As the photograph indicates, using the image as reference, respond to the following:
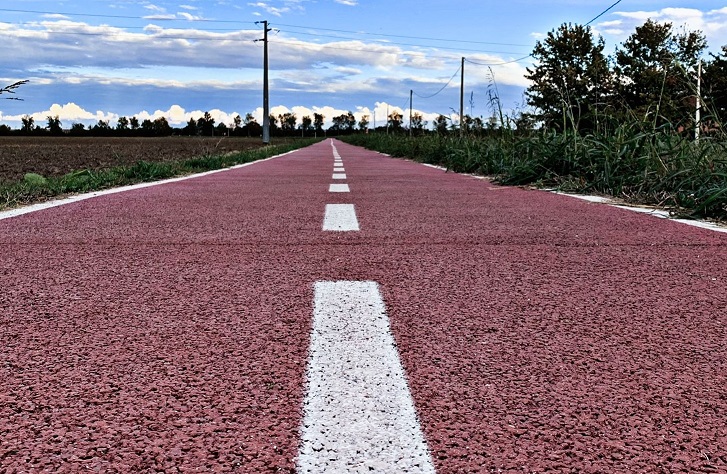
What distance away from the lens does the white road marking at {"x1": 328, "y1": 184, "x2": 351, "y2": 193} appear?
330 inches

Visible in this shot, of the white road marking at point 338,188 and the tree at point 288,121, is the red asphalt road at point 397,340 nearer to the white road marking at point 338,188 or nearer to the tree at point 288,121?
the white road marking at point 338,188

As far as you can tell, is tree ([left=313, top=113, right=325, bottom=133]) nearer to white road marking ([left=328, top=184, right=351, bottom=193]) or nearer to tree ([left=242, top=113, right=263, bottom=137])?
tree ([left=242, top=113, right=263, bottom=137])

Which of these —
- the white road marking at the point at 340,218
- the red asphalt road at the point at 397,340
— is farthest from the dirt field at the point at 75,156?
the red asphalt road at the point at 397,340

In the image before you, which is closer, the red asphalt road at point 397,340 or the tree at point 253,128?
the red asphalt road at point 397,340

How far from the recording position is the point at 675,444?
1549 mm

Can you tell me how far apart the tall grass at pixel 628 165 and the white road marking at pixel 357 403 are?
4121 millimetres

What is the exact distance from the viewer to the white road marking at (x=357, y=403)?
1465 millimetres

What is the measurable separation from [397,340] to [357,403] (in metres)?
0.55

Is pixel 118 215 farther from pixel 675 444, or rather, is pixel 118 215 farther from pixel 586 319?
pixel 675 444

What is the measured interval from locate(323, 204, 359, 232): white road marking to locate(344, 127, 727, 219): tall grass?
2615 millimetres

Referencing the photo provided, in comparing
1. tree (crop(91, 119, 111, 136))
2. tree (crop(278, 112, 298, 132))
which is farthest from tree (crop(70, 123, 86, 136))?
tree (crop(278, 112, 298, 132))

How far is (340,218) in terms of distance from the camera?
5.57 metres

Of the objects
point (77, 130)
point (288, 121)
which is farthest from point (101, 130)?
point (288, 121)

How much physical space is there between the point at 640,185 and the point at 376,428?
6.59 metres
